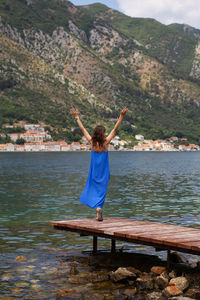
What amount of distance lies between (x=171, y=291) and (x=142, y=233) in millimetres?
2810

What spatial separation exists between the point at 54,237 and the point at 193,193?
27562 millimetres

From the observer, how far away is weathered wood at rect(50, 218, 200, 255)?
41.9ft

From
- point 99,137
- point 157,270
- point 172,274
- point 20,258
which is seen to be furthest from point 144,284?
point 20,258

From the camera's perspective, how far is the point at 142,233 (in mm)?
14016

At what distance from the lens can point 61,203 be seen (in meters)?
36.4

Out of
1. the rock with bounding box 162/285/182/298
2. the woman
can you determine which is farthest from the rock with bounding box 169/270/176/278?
the woman

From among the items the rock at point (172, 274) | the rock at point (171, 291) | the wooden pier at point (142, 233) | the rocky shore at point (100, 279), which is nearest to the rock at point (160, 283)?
the rocky shore at point (100, 279)

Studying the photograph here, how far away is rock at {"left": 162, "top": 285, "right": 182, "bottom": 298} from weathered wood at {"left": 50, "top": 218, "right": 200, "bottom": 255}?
1246 millimetres

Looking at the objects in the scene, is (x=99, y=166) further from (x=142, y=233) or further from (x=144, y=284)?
(x=144, y=284)

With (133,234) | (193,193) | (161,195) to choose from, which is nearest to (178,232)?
(133,234)

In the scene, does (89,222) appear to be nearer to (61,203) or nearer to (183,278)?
(183,278)

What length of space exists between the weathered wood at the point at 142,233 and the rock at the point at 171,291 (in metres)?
1.25

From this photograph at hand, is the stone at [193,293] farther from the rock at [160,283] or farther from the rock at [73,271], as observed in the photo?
the rock at [73,271]

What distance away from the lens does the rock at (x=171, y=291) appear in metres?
11.4
